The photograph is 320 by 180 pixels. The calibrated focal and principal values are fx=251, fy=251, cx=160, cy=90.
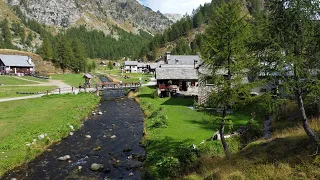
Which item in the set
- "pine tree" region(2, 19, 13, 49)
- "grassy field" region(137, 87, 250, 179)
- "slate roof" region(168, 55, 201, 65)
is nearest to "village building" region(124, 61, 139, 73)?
"slate roof" region(168, 55, 201, 65)

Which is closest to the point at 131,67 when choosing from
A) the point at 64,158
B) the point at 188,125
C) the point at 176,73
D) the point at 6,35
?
the point at 176,73

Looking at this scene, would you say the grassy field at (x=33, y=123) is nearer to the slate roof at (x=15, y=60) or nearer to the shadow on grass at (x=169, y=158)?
the shadow on grass at (x=169, y=158)

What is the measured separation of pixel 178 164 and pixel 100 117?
74.4 feet

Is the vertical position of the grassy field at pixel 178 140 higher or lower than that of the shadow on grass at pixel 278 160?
lower

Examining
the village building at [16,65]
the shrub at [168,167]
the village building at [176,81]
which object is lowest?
the shrub at [168,167]

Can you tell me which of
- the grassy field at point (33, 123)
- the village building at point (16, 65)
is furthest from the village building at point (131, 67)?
the grassy field at point (33, 123)

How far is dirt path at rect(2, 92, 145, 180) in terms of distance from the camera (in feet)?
63.7

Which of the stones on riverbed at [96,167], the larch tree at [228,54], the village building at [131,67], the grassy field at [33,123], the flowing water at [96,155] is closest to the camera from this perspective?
the larch tree at [228,54]

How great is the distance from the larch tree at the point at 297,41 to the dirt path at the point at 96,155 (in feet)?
42.0

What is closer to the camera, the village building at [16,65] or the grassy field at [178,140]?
the grassy field at [178,140]

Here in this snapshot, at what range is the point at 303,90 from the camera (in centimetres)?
1207

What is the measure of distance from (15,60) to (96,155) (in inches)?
3510

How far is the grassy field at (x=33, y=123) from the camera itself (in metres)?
21.9

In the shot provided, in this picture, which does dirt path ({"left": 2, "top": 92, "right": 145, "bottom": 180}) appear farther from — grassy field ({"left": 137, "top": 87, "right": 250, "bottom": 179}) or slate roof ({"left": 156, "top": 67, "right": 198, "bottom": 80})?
slate roof ({"left": 156, "top": 67, "right": 198, "bottom": 80})
